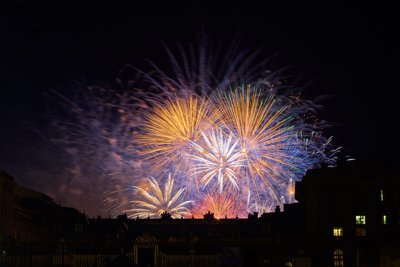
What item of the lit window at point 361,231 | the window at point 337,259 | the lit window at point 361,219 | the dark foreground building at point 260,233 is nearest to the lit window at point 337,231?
the dark foreground building at point 260,233

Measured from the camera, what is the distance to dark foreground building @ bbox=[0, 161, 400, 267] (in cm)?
7794

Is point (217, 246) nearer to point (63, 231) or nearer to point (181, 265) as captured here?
point (181, 265)

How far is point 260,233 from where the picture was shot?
91750mm

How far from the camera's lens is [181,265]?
8044 centimetres

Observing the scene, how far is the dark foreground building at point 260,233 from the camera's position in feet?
256

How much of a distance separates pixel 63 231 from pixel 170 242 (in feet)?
77.6

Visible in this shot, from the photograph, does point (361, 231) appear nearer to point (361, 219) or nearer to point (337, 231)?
point (361, 219)

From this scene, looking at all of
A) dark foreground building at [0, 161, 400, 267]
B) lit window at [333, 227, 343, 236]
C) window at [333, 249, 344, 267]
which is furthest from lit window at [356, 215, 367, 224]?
window at [333, 249, 344, 267]

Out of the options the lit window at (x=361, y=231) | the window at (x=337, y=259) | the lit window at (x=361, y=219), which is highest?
the lit window at (x=361, y=219)

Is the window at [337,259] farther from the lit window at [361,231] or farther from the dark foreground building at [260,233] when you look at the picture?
the lit window at [361,231]

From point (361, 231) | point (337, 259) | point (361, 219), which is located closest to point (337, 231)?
point (361, 231)

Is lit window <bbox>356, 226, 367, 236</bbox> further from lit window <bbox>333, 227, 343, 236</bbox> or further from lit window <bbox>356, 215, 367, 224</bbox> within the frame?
lit window <bbox>333, 227, 343, 236</bbox>

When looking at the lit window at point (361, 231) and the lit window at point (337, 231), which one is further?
the lit window at point (337, 231)

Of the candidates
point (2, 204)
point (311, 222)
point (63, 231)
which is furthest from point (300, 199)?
point (2, 204)
